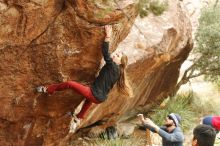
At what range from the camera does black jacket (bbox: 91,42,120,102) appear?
8.95m

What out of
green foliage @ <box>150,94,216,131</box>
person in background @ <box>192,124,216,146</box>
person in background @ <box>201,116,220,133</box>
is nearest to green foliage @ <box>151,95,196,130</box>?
green foliage @ <box>150,94,216,131</box>

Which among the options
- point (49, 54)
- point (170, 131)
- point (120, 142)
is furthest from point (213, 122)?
point (120, 142)

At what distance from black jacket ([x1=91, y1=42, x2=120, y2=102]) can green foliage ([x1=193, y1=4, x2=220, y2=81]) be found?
28.9ft

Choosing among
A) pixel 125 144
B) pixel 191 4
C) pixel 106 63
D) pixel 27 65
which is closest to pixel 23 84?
pixel 27 65

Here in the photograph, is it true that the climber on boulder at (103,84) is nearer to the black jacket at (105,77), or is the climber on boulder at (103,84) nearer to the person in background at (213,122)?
the black jacket at (105,77)

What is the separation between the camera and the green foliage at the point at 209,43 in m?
17.4

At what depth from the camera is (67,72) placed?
31.6 ft

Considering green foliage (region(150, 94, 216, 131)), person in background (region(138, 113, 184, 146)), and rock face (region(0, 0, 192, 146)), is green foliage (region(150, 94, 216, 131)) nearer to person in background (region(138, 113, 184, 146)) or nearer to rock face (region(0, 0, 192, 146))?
rock face (region(0, 0, 192, 146))

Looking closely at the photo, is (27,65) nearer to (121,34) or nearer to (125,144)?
(121,34)

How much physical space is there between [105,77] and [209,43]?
9.34 m

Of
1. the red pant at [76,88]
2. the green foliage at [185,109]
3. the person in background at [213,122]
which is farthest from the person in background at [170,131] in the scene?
the green foliage at [185,109]

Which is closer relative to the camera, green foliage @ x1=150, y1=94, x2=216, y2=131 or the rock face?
the rock face

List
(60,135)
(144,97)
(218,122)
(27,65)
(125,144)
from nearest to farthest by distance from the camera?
(218,122) → (27,65) → (60,135) → (125,144) → (144,97)

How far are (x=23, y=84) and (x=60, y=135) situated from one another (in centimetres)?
233
